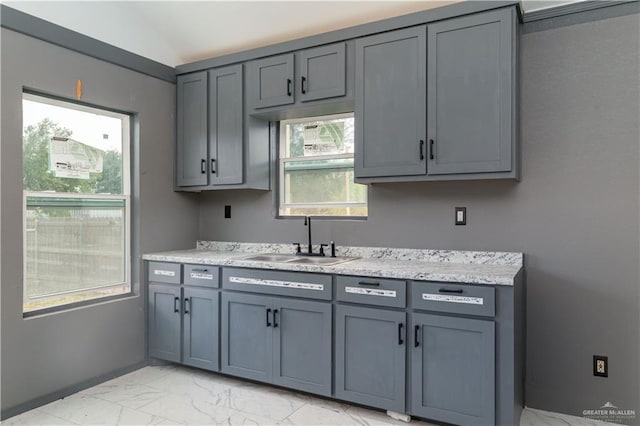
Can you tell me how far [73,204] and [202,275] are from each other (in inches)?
40.8

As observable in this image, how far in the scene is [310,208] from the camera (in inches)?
138

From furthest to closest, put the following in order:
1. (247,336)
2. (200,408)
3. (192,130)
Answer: (192,130) < (247,336) < (200,408)

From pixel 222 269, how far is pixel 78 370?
1192 millimetres

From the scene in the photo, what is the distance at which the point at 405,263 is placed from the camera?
2797 mm

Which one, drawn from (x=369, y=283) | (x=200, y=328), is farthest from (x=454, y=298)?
(x=200, y=328)

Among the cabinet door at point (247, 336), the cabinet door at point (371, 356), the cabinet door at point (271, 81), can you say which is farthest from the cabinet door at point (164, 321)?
the cabinet door at point (271, 81)

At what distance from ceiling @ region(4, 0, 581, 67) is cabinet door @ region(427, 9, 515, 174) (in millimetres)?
463

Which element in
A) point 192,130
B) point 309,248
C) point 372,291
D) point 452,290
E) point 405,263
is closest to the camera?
point 452,290

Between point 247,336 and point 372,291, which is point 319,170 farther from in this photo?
point 247,336

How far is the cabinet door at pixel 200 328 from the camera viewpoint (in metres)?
3.06

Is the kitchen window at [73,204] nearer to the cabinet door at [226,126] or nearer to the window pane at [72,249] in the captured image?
the window pane at [72,249]

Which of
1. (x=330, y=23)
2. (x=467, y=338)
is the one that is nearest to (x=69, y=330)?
(x=467, y=338)

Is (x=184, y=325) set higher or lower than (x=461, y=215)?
lower

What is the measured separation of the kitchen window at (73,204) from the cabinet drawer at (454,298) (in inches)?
91.9
